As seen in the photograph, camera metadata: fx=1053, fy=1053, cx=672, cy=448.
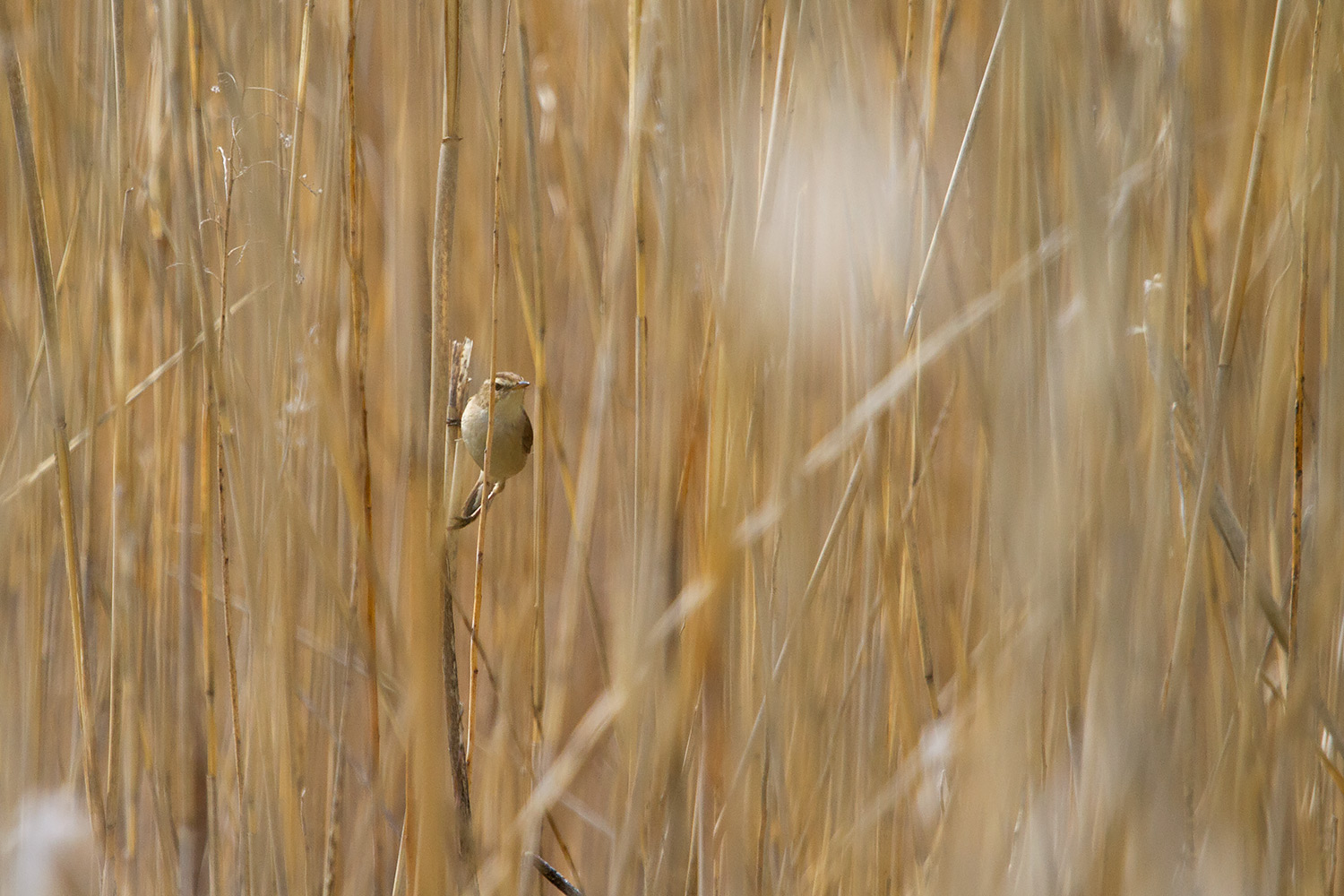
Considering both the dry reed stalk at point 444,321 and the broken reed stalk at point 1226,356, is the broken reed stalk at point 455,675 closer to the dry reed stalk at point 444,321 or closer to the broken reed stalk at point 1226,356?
the dry reed stalk at point 444,321

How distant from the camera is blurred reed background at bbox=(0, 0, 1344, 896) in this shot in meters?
0.51

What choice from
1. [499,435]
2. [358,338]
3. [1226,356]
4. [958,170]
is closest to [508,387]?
[499,435]

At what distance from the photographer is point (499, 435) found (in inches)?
30.9

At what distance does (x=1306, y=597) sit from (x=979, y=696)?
0.59ft

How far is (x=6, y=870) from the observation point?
0.65 m

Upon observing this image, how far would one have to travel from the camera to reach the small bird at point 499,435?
0.76 m

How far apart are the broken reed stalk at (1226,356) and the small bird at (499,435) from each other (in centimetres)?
42

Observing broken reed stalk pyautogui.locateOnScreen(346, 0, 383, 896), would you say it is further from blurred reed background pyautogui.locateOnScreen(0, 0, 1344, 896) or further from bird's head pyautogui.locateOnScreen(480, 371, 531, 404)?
bird's head pyautogui.locateOnScreen(480, 371, 531, 404)

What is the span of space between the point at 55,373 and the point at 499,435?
29cm

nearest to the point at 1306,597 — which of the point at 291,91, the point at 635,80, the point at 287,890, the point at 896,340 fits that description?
the point at 896,340

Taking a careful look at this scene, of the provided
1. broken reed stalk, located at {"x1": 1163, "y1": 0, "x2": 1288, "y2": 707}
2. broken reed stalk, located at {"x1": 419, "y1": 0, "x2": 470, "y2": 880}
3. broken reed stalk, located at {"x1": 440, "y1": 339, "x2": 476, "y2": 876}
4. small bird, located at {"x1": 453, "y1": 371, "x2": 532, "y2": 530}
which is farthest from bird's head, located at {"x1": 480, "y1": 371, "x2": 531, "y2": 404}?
broken reed stalk, located at {"x1": 1163, "y1": 0, "x2": 1288, "y2": 707}

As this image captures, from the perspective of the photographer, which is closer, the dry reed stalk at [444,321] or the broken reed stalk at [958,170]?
the dry reed stalk at [444,321]

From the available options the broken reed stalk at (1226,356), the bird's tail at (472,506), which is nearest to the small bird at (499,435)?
the bird's tail at (472,506)

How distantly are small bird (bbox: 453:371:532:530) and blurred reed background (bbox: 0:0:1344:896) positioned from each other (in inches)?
2.4
